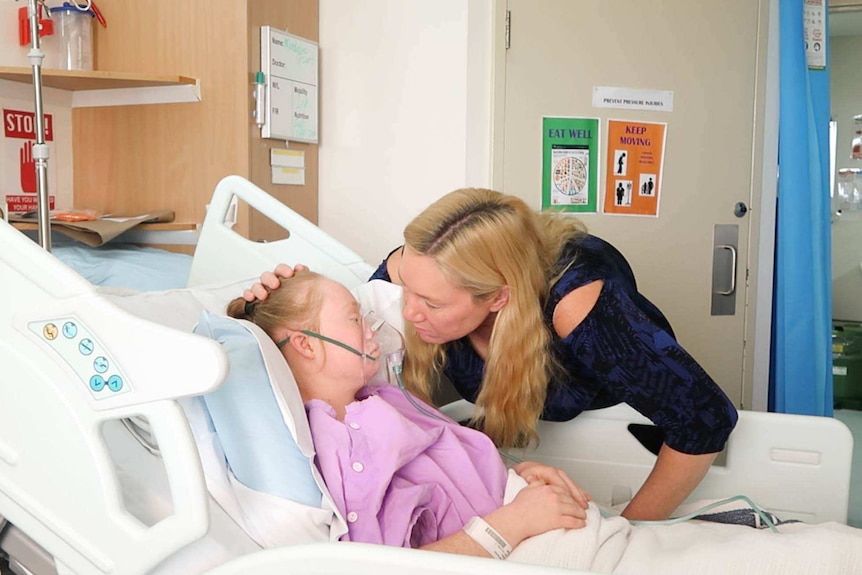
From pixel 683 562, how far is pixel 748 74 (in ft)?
7.95

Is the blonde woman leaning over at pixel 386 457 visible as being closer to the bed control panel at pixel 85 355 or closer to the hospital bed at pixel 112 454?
the hospital bed at pixel 112 454

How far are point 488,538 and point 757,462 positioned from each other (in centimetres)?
70

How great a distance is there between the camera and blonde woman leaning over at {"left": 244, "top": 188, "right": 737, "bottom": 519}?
1.48 metres

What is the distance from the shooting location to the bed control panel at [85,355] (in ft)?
3.22

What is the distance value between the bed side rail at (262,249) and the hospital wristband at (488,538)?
0.85 m

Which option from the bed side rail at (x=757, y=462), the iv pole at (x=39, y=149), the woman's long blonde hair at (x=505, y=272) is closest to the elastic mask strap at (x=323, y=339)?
the woman's long blonde hair at (x=505, y=272)

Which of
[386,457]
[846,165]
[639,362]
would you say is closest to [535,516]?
[386,457]

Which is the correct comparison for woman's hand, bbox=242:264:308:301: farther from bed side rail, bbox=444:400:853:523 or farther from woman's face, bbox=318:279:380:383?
bed side rail, bbox=444:400:853:523

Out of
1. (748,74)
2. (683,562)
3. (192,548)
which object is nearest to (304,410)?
(192,548)

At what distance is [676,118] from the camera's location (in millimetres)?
3076

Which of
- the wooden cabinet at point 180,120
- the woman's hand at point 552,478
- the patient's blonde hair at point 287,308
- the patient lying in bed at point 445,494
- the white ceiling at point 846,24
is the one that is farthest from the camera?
the white ceiling at point 846,24

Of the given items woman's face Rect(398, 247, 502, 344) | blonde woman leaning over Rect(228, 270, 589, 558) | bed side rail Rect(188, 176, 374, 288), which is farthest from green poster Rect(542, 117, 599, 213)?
blonde woman leaning over Rect(228, 270, 589, 558)

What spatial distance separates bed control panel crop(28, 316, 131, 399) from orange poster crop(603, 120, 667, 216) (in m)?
2.41

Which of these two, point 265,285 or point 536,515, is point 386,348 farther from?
point 536,515
